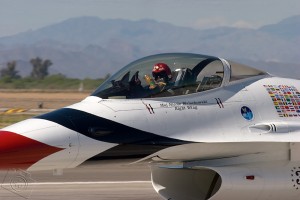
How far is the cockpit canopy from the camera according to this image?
11086 millimetres

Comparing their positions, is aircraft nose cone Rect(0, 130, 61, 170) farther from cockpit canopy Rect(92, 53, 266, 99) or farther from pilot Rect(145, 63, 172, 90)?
pilot Rect(145, 63, 172, 90)

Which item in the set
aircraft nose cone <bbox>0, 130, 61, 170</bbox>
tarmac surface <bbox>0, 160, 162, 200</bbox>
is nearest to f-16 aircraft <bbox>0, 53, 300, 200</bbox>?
aircraft nose cone <bbox>0, 130, 61, 170</bbox>

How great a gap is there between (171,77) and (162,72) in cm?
13

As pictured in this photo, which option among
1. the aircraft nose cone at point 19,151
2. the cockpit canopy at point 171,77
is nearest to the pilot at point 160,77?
the cockpit canopy at point 171,77

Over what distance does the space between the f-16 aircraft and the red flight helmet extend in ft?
0.04

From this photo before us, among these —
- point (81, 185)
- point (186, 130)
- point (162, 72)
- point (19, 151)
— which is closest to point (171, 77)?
point (162, 72)

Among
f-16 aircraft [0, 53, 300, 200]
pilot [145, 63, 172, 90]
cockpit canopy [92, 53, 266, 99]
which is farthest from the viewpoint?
pilot [145, 63, 172, 90]

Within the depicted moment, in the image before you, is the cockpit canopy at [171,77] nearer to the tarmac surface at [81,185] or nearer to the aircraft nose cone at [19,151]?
the aircraft nose cone at [19,151]

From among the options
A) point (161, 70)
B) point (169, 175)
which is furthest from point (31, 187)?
point (161, 70)

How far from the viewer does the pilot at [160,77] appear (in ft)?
36.7

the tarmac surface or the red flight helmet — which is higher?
the red flight helmet

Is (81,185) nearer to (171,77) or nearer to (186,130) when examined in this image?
(171,77)

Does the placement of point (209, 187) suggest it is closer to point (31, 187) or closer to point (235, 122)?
point (235, 122)

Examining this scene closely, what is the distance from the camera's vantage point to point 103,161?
34.9ft
